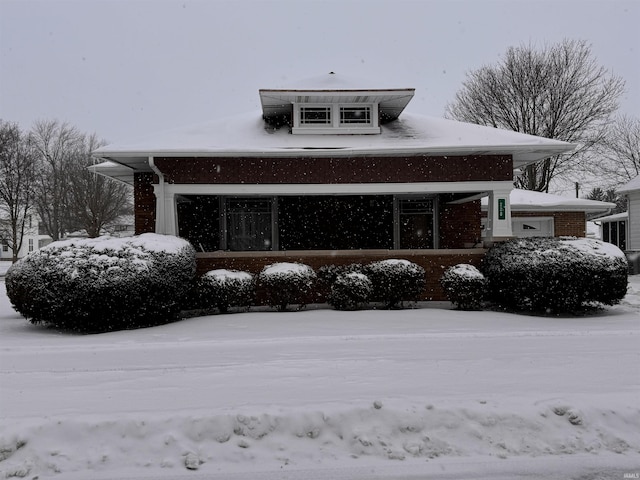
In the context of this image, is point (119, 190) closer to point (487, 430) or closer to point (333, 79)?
point (333, 79)

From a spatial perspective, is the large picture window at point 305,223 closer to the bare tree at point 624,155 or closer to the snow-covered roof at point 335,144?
the snow-covered roof at point 335,144

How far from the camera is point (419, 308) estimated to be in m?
12.1

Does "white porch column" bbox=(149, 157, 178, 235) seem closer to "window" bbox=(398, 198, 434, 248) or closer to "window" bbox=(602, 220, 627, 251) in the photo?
"window" bbox=(398, 198, 434, 248)

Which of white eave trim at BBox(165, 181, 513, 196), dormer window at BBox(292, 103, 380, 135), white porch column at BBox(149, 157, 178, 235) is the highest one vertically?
dormer window at BBox(292, 103, 380, 135)

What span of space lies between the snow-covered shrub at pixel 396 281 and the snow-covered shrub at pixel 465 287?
1.90ft

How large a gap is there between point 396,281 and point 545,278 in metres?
3.05

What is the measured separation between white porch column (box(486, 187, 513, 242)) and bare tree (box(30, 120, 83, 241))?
36698 mm

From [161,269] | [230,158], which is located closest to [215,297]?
[161,269]

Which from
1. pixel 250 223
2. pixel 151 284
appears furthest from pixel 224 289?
pixel 250 223

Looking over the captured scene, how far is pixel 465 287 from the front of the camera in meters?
11.8

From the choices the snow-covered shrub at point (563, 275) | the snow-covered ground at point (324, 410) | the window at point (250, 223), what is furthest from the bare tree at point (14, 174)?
the snow-covered shrub at point (563, 275)

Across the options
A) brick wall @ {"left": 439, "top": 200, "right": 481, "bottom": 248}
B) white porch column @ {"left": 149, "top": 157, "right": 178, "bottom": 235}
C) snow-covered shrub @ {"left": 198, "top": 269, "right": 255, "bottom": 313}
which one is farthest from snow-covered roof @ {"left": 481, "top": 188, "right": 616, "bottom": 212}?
white porch column @ {"left": 149, "top": 157, "right": 178, "bottom": 235}

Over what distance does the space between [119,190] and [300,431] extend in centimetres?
4249

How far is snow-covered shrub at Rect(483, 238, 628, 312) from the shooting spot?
10.8 m
